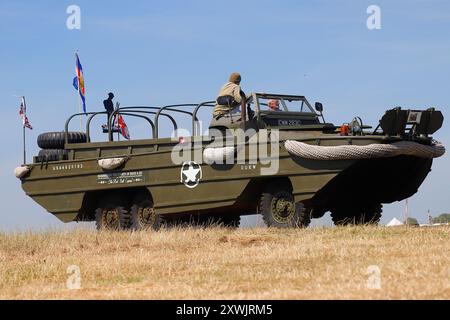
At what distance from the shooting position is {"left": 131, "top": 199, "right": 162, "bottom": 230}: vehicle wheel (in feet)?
61.0

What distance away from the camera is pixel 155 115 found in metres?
18.6

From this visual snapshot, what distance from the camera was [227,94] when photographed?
17.2 m

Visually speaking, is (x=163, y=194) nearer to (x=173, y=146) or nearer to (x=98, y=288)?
(x=173, y=146)

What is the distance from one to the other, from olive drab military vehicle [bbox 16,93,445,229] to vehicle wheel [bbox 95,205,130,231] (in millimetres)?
20

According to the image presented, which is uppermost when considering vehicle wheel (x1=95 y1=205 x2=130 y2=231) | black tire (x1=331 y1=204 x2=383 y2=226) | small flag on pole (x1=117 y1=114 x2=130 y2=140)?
small flag on pole (x1=117 y1=114 x2=130 y2=140)

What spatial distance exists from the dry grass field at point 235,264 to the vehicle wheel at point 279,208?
0.57 meters

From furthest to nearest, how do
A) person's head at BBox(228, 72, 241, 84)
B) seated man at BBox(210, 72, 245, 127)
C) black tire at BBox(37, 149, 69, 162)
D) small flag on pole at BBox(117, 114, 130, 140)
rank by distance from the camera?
black tire at BBox(37, 149, 69, 162)
small flag on pole at BBox(117, 114, 130, 140)
person's head at BBox(228, 72, 241, 84)
seated man at BBox(210, 72, 245, 127)

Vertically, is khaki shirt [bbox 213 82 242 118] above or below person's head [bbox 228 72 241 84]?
below

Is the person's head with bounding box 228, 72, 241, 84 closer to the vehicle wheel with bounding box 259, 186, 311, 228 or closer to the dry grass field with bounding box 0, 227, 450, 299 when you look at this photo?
the vehicle wheel with bounding box 259, 186, 311, 228

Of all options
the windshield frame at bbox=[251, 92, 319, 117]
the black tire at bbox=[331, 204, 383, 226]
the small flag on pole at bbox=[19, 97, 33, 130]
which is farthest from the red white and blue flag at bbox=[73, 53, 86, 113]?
the black tire at bbox=[331, 204, 383, 226]

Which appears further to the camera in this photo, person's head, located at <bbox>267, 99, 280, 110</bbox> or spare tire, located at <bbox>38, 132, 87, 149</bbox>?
spare tire, located at <bbox>38, 132, 87, 149</bbox>

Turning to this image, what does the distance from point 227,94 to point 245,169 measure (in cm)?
158

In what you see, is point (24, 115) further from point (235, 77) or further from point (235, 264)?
point (235, 264)

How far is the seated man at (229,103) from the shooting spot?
1702cm
